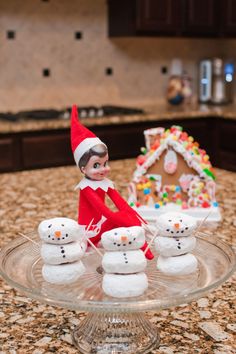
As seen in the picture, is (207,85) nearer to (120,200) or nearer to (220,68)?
(220,68)

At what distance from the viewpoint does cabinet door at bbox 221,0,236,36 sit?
394 centimetres

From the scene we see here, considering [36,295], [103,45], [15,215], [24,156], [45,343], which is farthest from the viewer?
[103,45]

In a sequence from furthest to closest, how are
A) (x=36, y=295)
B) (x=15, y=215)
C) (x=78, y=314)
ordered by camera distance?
(x=15, y=215)
(x=78, y=314)
(x=36, y=295)

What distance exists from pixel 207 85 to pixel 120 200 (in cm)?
344

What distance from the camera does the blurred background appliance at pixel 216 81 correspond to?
4.21m

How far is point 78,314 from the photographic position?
990 mm

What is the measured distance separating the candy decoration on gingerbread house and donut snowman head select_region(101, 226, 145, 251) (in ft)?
2.12

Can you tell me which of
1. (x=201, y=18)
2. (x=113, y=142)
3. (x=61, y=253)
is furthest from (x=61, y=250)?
(x=201, y=18)

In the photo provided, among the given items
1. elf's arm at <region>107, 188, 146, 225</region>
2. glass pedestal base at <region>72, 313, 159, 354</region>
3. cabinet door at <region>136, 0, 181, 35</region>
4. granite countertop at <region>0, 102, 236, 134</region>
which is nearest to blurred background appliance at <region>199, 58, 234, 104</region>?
granite countertop at <region>0, 102, 236, 134</region>

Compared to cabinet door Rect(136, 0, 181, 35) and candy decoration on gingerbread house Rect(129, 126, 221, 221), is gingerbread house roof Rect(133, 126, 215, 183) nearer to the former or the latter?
candy decoration on gingerbread house Rect(129, 126, 221, 221)

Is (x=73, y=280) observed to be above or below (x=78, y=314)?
above

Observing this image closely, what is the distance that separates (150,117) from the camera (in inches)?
137

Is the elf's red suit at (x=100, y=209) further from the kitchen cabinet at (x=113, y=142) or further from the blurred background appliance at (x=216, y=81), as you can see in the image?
the blurred background appliance at (x=216, y=81)

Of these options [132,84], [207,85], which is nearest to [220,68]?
[207,85]
